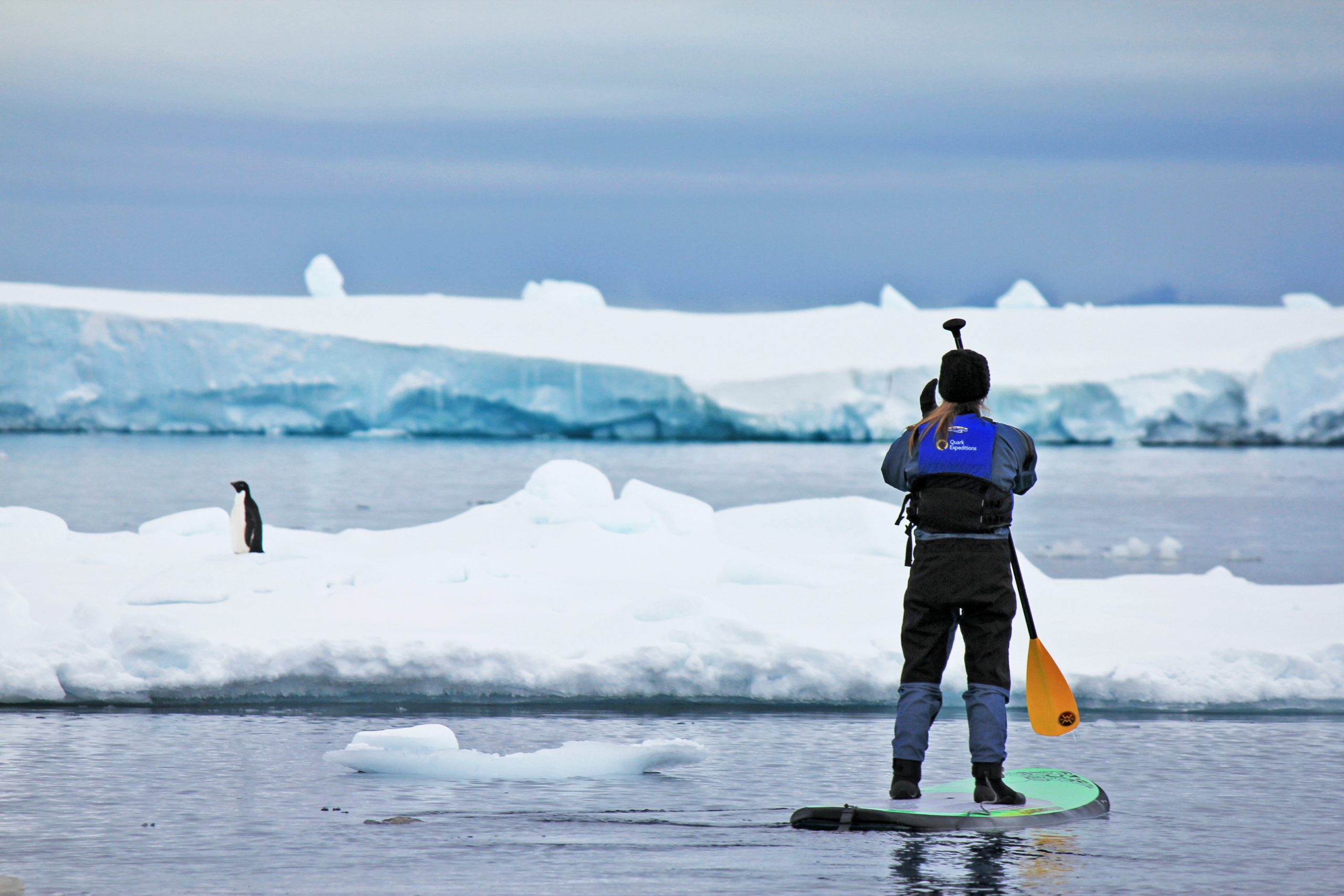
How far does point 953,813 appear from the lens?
4.24 m

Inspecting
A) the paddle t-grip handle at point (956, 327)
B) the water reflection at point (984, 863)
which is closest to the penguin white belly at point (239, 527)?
the paddle t-grip handle at point (956, 327)

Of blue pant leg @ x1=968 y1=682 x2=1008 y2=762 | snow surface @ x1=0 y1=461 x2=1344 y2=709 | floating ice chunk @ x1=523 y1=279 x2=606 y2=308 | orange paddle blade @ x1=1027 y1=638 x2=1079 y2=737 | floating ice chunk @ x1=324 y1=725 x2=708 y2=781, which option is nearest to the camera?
blue pant leg @ x1=968 y1=682 x2=1008 y2=762

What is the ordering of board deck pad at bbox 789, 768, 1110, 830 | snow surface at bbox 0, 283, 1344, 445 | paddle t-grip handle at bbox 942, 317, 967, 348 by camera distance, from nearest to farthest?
1. board deck pad at bbox 789, 768, 1110, 830
2. paddle t-grip handle at bbox 942, 317, 967, 348
3. snow surface at bbox 0, 283, 1344, 445

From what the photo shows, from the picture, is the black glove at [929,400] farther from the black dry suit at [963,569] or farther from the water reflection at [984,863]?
the water reflection at [984,863]

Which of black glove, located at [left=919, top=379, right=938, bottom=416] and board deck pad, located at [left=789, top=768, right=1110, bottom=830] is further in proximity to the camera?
black glove, located at [left=919, top=379, right=938, bottom=416]

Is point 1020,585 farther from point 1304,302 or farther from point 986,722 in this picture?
point 1304,302

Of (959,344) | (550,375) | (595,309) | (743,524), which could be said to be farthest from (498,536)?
(595,309)

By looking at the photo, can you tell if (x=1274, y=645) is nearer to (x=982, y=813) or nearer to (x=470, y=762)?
(x=982, y=813)

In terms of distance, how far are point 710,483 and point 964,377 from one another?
21851 mm

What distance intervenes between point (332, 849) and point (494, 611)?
148 inches

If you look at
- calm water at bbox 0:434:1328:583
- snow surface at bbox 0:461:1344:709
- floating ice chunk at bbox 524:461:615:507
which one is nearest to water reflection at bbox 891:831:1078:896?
snow surface at bbox 0:461:1344:709

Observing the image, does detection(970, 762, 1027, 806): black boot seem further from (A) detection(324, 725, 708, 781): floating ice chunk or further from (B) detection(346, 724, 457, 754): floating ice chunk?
(B) detection(346, 724, 457, 754): floating ice chunk

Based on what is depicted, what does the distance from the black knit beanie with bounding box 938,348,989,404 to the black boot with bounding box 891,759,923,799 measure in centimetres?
101

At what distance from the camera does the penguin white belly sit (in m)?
10.7
